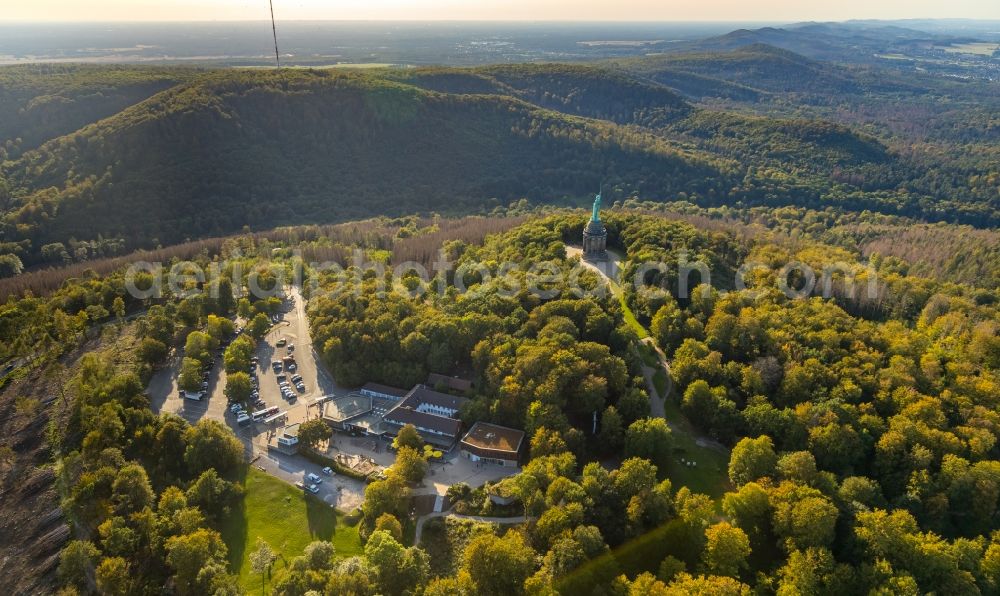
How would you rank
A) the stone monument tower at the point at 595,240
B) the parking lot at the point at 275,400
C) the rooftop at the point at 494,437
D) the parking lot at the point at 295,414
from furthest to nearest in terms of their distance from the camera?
1. the stone monument tower at the point at 595,240
2. the rooftop at the point at 494,437
3. the parking lot at the point at 275,400
4. the parking lot at the point at 295,414

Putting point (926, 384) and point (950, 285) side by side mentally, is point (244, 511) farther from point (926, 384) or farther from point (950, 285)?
point (950, 285)

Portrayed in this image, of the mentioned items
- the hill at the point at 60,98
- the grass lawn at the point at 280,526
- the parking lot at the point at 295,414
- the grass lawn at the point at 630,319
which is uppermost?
the hill at the point at 60,98

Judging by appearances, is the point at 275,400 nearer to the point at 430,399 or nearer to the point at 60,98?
the point at 430,399

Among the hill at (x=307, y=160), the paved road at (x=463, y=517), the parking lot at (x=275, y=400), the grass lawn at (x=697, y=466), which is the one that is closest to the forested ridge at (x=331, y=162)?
the hill at (x=307, y=160)

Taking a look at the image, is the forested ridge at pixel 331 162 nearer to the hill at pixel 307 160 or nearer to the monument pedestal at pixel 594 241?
the hill at pixel 307 160

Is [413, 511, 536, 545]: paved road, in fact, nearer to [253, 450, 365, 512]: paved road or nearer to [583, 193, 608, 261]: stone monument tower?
[253, 450, 365, 512]: paved road

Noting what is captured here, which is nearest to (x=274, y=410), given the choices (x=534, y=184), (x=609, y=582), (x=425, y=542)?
(x=425, y=542)

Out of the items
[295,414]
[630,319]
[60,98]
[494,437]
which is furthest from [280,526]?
[60,98]
